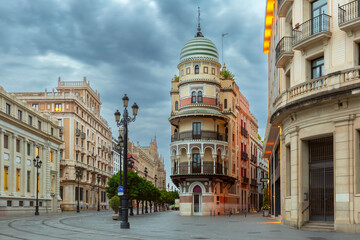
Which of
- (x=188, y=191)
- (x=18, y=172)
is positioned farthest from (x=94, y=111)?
(x=188, y=191)

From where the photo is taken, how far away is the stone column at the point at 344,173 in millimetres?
21641

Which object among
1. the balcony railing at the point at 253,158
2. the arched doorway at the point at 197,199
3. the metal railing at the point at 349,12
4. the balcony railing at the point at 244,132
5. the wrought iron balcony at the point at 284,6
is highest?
the wrought iron balcony at the point at 284,6

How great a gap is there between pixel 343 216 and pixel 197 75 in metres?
40.8

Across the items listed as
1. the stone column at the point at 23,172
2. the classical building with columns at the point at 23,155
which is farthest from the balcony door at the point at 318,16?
the stone column at the point at 23,172

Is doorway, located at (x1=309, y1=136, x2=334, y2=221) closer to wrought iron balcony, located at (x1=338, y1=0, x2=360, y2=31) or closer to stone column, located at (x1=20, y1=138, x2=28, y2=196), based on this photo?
wrought iron balcony, located at (x1=338, y1=0, x2=360, y2=31)

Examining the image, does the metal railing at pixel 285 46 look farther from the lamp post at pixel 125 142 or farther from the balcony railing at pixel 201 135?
the balcony railing at pixel 201 135

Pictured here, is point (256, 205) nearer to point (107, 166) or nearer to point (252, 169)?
point (252, 169)

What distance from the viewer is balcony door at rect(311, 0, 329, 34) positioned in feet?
78.2

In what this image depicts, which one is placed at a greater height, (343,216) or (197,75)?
(197,75)

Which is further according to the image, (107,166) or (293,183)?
(107,166)

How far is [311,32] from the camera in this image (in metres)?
24.9

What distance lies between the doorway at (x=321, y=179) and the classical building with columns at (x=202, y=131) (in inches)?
1324

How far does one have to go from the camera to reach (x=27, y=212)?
204ft

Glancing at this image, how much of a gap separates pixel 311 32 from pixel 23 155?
47.6 m
